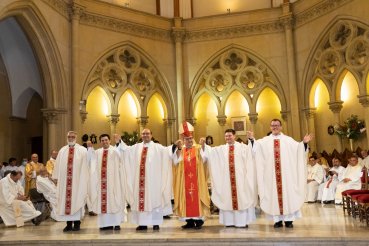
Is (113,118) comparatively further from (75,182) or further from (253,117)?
(75,182)

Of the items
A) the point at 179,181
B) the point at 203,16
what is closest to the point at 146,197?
the point at 179,181

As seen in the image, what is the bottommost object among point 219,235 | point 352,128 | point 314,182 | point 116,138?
point 219,235

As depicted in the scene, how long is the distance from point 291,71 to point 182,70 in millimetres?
3944

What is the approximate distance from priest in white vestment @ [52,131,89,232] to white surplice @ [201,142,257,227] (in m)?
2.11

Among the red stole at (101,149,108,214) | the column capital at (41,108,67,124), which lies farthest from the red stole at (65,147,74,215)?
the column capital at (41,108,67,124)

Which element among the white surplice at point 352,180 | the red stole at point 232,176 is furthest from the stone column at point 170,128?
the red stole at point 232,176

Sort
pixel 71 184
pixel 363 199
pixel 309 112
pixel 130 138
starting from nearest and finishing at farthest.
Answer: pixel 363 199, pixel 71 184, pixel 309 112, pixel 130 138

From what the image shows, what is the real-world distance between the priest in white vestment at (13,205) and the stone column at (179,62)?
25.2ft

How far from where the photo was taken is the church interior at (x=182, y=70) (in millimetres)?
13055

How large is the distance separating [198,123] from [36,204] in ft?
27.4

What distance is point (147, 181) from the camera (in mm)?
7000

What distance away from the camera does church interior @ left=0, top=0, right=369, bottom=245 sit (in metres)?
13.1

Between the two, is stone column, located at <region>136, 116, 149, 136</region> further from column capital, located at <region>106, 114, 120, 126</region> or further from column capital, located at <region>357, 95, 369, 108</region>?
column capital, located at <region>357, 95, 369, 108</region>

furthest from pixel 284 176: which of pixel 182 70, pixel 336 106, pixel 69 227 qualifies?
pixel 182 70
